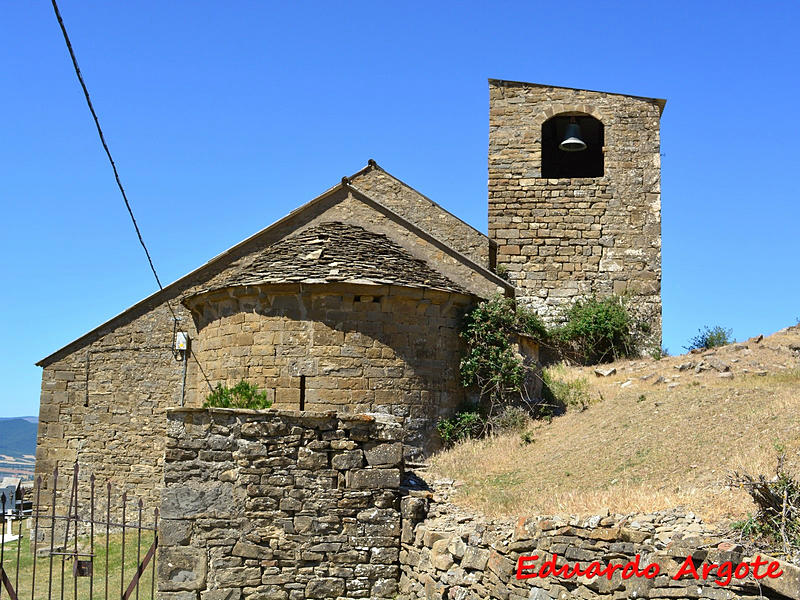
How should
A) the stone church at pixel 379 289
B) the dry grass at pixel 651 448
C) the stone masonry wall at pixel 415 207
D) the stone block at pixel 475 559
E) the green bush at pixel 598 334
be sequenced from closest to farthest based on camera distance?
the stone block at pixel 475 559 → the dry grass at pixel 651 448 → the stone church at pixel 379 289 → the green bush at pixel 598 334 → the stone masonry wall at pixel 415 207

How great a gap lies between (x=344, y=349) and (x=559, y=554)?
6.95m

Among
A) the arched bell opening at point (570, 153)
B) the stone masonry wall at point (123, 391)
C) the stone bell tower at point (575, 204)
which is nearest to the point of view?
the stone masonry wall at point (123, 391)

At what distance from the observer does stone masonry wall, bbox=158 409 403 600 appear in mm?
8273

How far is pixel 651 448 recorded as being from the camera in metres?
10.3

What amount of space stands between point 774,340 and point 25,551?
15.9 metres

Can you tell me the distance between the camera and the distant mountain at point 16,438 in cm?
9989

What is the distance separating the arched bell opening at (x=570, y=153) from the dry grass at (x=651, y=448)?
249 inches

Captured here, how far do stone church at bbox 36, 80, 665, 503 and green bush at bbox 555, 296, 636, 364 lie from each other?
568 millimetres

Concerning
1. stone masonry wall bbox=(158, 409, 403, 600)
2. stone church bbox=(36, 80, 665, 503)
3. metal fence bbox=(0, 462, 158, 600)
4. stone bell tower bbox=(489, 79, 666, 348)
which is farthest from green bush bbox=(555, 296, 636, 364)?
stone masonry wall bbox=(158, 409, 403, 600)

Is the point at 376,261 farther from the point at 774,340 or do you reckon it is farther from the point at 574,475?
the point at 774,340

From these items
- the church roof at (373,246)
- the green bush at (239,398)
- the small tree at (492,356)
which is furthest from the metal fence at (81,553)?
the small tree at (492,356)

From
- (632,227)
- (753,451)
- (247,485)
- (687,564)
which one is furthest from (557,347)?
(687,564)

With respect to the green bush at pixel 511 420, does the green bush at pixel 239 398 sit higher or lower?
higher

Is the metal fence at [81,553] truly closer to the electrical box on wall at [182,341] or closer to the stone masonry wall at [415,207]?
the electrical box on wall at [182,341]
